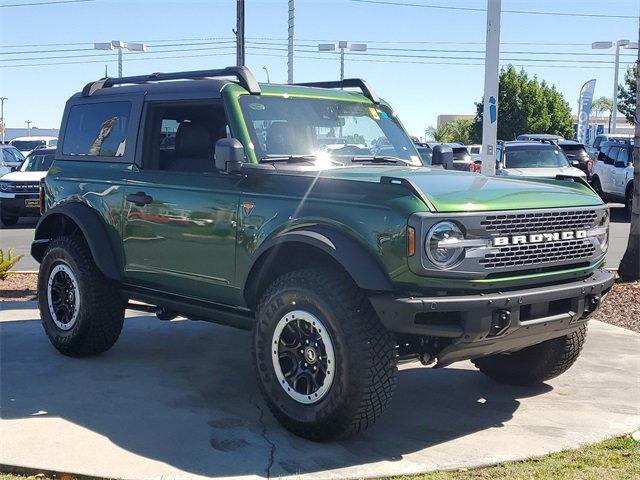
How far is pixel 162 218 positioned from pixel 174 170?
40cm

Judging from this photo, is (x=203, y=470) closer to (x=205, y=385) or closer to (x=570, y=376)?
(x=205, y=385)

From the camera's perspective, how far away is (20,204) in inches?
743

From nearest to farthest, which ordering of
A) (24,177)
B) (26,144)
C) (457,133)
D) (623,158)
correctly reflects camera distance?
(24,177)
(623,158)
(26,144)
(457,133)

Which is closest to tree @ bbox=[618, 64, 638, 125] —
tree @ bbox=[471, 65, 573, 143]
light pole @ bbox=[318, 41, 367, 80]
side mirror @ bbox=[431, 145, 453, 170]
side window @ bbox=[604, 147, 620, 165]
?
tree @ bbox=[471, 65, 573, 143]

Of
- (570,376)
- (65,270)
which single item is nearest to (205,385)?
(65,270)

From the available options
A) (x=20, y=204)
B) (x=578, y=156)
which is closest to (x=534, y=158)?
(x=578, y=156)

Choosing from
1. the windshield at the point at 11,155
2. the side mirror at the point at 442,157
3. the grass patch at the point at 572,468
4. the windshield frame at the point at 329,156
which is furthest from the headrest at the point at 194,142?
the windshield at the point at 11,155

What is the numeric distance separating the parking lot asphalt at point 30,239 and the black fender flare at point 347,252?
326 inches

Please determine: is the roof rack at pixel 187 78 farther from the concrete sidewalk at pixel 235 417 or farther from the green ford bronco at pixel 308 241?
the concrete sidewalk at pixel 235 417

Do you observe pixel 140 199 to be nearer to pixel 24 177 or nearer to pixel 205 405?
pixel 205 405

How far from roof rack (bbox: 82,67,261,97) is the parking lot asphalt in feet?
19.3

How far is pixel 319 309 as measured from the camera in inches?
185

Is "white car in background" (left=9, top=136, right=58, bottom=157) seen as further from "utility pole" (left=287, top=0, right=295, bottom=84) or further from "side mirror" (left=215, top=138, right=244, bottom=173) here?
"side mirror" (left=215, top=138, right=244, bottom=173)

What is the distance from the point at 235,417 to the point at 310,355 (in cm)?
75
